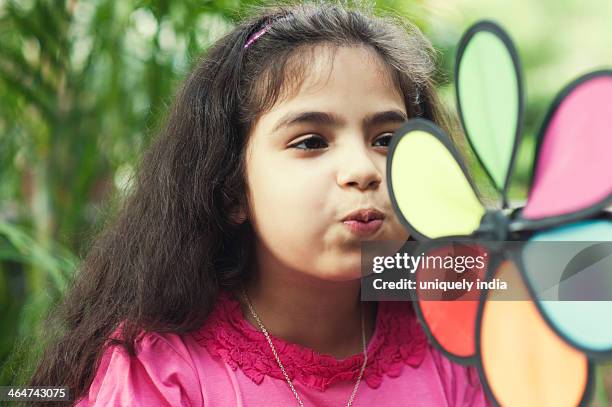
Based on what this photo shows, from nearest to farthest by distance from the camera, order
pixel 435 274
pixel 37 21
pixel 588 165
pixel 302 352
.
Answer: pixel 588 165 → pixel 435 274 → pixel 302 352 → pixel 37 21

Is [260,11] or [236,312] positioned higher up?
[260,11]

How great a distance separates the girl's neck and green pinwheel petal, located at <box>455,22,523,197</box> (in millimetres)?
292

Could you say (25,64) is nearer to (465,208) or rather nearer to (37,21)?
(37,21)

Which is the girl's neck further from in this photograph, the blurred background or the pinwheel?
the blurred background

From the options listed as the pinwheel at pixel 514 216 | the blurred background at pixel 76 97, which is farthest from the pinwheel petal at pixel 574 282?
the blurred background at pixel 76 97

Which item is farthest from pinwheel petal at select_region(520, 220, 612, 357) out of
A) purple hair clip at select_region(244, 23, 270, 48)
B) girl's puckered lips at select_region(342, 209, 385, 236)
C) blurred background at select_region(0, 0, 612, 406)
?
blurred background at select_region(0, 0, 612, 406)

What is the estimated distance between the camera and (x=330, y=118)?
583 mm

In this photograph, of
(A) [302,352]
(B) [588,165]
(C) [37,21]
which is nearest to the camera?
(B) [588,165]

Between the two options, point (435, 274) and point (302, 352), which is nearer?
point (435, 274)

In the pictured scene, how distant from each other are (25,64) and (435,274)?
2.97 ft

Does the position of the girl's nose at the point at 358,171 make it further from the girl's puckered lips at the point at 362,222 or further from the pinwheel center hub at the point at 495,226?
the pinwheel center hub at the point at 495,226

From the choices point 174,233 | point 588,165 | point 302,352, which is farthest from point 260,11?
point 588,165

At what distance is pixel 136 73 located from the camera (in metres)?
1.19

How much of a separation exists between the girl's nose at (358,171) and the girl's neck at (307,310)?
0.16m
